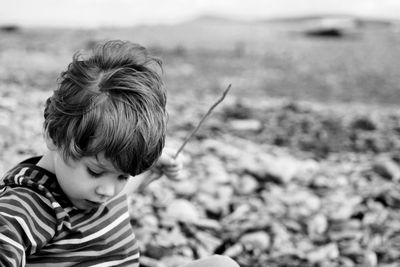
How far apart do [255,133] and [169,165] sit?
1.95m

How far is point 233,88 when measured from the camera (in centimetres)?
548

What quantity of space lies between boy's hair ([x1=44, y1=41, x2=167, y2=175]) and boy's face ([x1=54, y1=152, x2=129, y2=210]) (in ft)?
0.08

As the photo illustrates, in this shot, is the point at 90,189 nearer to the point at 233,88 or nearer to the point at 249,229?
the point at 249,229

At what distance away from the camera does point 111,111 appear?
5.30 feet

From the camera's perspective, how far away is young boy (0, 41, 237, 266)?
1.61m

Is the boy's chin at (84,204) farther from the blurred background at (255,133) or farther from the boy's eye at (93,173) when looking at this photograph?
the blurred background at (255,133)

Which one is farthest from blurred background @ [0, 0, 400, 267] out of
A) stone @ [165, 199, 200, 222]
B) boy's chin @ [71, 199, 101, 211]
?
boy's chin @ [71, 199, 101, 211]

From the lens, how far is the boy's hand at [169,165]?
2185 mm

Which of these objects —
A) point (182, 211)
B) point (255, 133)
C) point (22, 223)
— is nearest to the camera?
point (22, 223)

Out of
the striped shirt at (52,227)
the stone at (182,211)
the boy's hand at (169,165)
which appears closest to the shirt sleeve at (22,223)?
the striped shirt at (52,227)

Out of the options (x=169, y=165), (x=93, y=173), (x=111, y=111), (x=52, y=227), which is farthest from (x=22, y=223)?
(x=169, y=165)

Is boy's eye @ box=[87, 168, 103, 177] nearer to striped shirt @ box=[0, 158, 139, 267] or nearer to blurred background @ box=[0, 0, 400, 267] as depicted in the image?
striped shirt @ box=[0, 158, 139, 267]

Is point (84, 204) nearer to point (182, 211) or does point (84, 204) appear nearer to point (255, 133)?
point (182, 211)

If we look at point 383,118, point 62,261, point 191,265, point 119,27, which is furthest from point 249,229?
point 119,27
